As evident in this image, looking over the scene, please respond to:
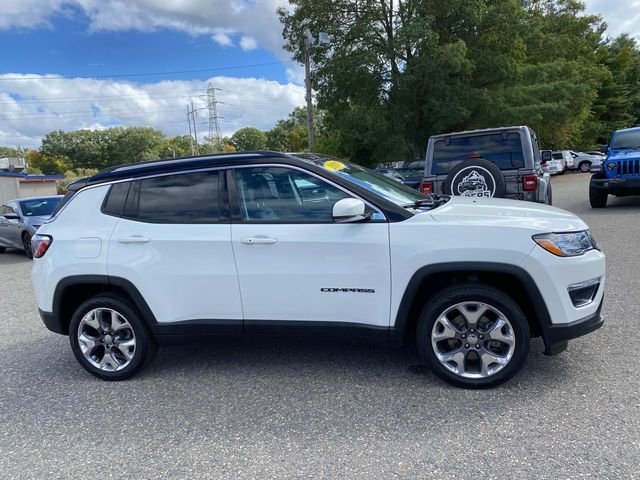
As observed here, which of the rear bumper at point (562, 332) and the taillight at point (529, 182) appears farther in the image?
the taillight at point (529, 182)

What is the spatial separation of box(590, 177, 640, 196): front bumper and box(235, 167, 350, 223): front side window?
10225 mm

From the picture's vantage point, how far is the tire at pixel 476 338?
3.19 metres

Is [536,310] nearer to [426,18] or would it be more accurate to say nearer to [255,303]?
[255,303]

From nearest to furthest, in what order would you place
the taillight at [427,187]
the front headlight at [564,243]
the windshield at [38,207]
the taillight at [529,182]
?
the front headlight at [564,243], the taillight at [529,182], the taillight at [427,187], the windshield at [38,207]

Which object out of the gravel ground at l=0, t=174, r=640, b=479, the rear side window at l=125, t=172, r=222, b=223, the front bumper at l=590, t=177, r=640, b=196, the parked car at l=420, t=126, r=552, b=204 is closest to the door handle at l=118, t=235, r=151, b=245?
the rear side window at l=125, t=172, r=222, b=223

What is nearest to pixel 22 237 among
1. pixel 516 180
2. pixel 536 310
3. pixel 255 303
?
pixel 255 303

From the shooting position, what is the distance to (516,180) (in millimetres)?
7578

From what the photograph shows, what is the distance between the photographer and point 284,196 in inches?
137

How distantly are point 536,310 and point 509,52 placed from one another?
22472 millimetres

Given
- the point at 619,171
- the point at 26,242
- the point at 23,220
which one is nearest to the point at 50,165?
the point at 23,220

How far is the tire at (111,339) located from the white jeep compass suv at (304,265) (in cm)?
1

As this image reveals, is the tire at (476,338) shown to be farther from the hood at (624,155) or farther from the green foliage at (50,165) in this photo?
the green foliage at (50,165)

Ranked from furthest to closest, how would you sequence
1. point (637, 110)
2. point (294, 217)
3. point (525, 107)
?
1. point (637, 110)
2. point (525, 107)
3. point (294, 217)

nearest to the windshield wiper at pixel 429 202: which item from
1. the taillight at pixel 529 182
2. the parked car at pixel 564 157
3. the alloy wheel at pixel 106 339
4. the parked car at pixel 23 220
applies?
the alloy wheel at pixel 106 339
